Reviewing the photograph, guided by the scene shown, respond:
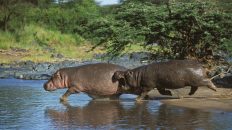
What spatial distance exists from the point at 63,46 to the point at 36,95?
84.1ft

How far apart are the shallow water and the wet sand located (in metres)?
0.43

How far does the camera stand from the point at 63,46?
133 feet

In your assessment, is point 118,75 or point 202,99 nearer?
point 202,99

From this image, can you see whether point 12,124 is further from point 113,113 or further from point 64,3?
point 64,3

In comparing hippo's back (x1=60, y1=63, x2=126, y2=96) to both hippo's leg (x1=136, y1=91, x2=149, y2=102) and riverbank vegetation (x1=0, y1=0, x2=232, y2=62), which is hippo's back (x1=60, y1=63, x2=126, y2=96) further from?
riverbank vegetation (x1=0, y1=0, x2=232, y2=62)

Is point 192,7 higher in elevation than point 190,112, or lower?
higher

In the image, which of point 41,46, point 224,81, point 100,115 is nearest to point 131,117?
point 100,115

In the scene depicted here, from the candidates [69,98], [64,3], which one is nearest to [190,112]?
[69,98]

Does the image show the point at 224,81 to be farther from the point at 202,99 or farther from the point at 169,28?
the point at 202,99

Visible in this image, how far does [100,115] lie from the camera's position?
35.9 feet

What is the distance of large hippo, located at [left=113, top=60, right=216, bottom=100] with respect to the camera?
1259 cm

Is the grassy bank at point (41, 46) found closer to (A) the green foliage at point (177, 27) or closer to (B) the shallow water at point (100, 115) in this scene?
(A) the green foliage at point (177, 27)

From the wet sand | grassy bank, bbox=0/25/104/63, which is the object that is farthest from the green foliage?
grassy bank, bbox=0/25/104/63

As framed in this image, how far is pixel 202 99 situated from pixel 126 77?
6.22 feet
